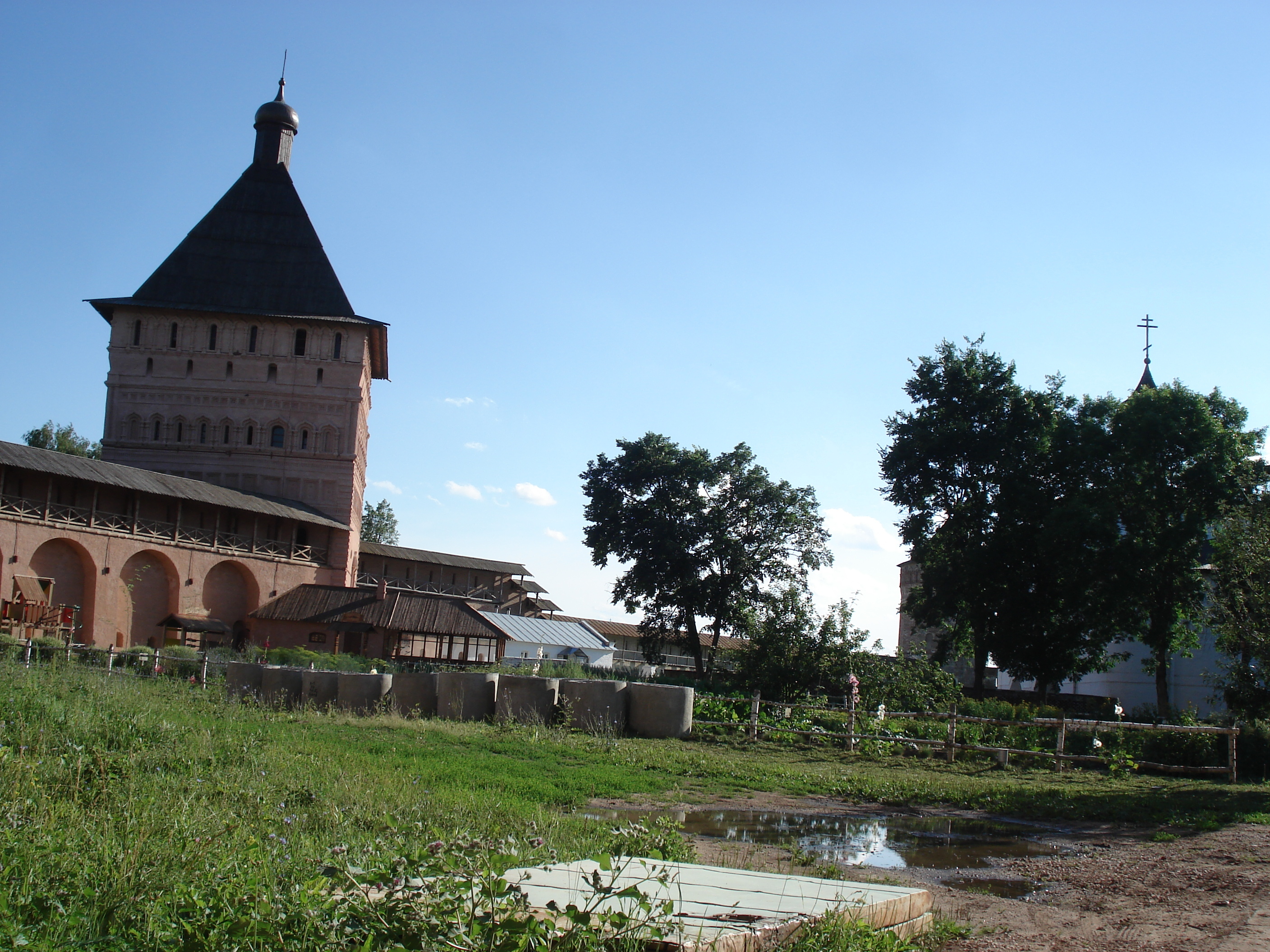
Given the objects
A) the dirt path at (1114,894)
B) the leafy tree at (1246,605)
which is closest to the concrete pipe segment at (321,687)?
the dirt path at (1114,894)

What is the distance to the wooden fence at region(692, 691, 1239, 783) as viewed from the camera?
15977 millimetres

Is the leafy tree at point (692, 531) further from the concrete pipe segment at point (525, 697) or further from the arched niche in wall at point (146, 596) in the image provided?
the concrete pipe segment at point (525, 697)

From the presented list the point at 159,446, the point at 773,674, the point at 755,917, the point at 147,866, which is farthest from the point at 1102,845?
the point at 159,446

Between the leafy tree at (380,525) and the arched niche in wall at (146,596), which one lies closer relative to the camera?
the arched niche in wall at (146,596)

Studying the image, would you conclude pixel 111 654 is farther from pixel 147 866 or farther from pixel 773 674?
pixel 147 866

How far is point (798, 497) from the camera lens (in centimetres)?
4741

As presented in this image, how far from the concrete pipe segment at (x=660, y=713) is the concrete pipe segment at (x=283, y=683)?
5.54m

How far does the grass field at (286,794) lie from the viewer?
370cm

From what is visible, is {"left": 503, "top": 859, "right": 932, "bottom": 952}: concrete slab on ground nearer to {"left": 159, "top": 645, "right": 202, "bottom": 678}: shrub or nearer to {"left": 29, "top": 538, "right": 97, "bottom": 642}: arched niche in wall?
{"left": 159, "top": 645, "right": 202, "bottom": 678}: shrub

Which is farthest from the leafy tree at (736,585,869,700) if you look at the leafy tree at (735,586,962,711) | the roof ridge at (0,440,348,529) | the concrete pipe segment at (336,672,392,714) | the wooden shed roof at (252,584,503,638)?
the roof ridge at (0,440,348,529)

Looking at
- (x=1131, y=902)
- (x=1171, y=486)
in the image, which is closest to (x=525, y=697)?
(x=1131, y=902)

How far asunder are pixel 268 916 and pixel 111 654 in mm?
17833

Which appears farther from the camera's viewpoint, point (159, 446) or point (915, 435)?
point (159, 446)

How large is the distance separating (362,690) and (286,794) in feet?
33.6
